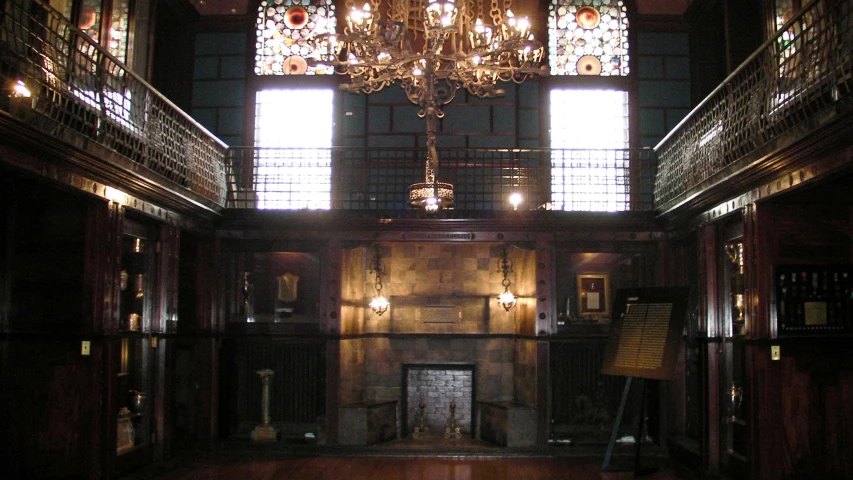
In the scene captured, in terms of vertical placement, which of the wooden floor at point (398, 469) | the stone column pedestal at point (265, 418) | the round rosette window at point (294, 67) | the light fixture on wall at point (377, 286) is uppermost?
the round rosette window at point (294, 67)

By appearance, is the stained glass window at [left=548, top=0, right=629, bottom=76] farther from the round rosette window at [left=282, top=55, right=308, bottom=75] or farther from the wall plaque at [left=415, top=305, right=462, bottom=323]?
the wall plaque at [left=415, top=305, right=462, bottom=323]

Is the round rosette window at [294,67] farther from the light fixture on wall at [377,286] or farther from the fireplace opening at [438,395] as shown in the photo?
the fireplace opening at [438,395]

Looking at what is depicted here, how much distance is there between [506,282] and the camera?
11281mm

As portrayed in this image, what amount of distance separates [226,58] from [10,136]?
23.1 ft

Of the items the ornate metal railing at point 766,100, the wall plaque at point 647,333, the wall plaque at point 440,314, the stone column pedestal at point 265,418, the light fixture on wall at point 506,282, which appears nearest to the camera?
the ornate metal railing at point 766,100

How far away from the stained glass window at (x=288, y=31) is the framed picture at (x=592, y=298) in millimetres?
5295

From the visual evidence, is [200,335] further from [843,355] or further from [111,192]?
[843,355]

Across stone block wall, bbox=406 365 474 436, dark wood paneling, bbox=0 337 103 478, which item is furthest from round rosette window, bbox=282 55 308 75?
dark wood paneling, bbox=0 337 103 478

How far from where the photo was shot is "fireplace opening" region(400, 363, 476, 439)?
36.8 feet

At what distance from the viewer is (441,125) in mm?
11852

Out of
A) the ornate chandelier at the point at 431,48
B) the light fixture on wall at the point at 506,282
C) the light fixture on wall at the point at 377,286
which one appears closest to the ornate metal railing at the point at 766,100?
the ornate chandelier at the point at 431,48

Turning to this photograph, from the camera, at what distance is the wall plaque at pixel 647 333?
7371 millimetres

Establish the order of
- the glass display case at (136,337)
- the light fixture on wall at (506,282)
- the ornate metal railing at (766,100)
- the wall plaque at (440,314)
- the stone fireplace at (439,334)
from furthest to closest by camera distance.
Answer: the wall plaque at (440,314) < the stone fireplace at (439,334) < the light fixture on wall at (506,282) < the glass display case at (136,337) < the ornate metal railing at (766,100)

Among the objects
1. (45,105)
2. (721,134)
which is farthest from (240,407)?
(721,134)
